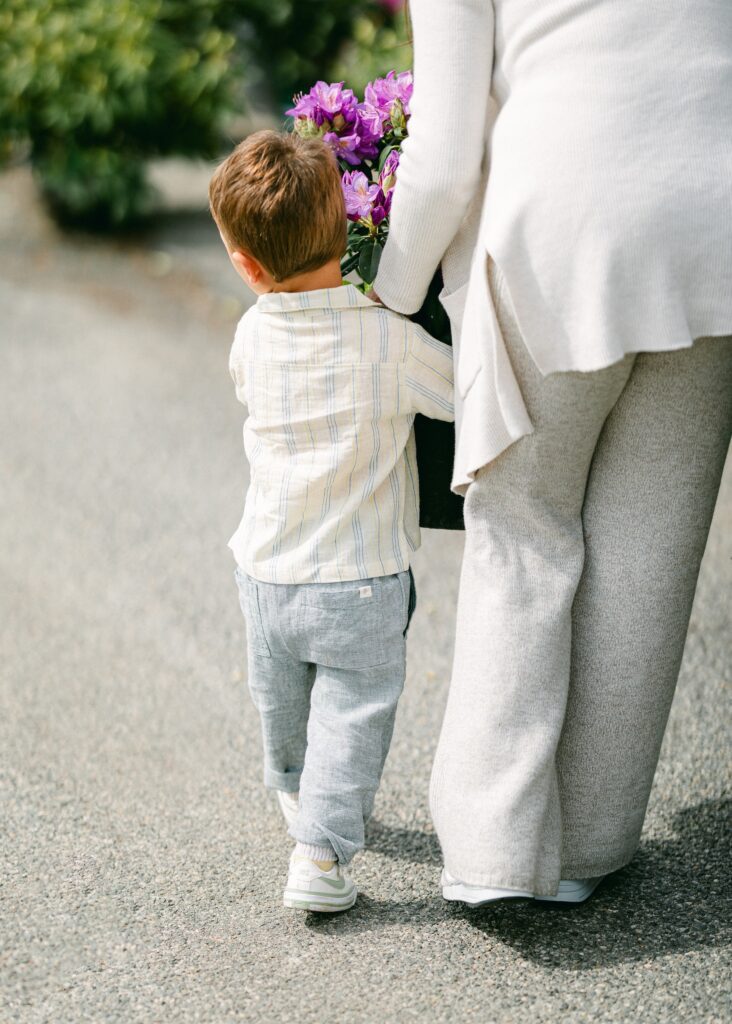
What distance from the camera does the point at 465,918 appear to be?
256cm

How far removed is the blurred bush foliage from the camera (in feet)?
23.3

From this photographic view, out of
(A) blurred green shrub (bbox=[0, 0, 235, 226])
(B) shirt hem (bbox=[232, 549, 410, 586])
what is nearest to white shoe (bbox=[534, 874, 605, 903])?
(B) shirt hem (bbox=[232, 549, 410, 586])

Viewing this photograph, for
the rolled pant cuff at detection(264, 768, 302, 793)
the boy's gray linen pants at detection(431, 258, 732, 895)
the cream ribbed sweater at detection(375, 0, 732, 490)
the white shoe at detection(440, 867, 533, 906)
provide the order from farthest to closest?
the rolled pant cuff at detection(264, 768, 302, 793) < the white shoe at detection(440, 867, 533, 906) < the boy's gray linen pants at detection(431, 258, 732, 895) < the cream ribbed sweater at detection(375, 0, 732, 490)

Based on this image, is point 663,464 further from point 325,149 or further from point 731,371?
point 325,149

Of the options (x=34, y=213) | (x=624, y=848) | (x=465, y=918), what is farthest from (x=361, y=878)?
(x=34, y=213)

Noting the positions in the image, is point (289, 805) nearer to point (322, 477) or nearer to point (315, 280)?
point (322, 477)

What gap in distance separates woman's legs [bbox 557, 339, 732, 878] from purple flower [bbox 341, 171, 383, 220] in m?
0.60

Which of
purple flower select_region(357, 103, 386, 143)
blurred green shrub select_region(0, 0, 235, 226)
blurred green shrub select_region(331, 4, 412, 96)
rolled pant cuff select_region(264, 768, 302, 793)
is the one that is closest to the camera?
purple flower select_region(357, 103, 386, 143)

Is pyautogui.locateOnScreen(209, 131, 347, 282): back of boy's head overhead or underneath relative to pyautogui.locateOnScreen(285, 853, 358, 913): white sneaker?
overhead

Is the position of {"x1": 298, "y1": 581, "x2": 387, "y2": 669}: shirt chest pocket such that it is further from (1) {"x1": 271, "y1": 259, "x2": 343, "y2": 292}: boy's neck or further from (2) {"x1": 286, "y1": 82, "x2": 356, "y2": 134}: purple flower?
(2) {"x1": 286, "y1": 82, "x2": 356, "y2": 134}: purple flower

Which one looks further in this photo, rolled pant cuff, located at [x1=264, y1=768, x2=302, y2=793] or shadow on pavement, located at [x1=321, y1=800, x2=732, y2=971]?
rolled pant cuff, located at [x1=264, y1=768, x2=302, y2=793]

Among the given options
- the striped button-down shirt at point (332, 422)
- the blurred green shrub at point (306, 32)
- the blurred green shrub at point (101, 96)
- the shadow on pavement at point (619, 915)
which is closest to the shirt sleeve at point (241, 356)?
the striped button-down shirt at point (332, 422)

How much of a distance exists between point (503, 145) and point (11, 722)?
80.9 inches

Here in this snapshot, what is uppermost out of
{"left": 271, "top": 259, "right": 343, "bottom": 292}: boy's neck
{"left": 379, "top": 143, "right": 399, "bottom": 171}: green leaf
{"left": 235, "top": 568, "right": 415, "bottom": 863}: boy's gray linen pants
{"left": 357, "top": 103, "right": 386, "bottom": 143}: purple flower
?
{"left": 357, "top": 103, "right": 386, "bottom": 143}: purple flower
